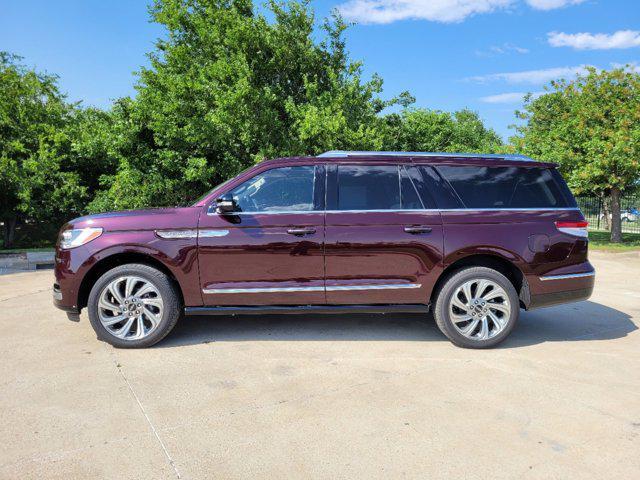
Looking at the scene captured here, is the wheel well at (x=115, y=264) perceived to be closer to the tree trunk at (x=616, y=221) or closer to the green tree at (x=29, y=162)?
the green tree at (x=29, y=162)

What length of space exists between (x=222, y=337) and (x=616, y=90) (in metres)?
20.7

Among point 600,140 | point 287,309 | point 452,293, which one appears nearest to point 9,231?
point 287,309

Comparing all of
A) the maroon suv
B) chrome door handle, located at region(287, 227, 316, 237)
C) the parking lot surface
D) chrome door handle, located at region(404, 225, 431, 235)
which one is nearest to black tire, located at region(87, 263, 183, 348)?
the maroon suv

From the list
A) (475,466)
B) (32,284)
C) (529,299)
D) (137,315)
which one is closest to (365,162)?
(529,299)

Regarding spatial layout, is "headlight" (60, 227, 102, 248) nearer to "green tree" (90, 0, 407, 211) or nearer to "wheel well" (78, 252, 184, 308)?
"wheel well" (78, 252, 184, 308)

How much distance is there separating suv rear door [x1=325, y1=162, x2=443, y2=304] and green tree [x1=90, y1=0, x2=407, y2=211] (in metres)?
8.18

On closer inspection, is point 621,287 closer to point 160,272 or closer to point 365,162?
point 365,162

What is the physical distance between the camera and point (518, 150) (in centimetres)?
1948

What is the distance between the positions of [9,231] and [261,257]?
14.2 metres

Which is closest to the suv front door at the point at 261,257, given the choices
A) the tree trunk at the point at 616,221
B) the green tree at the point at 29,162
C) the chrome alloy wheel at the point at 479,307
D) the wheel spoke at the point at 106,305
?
the wheel spoke at the point at 106,305

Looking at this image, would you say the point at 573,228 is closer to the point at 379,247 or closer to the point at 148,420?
the point at 379,247

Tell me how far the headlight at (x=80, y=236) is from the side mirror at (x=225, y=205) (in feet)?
3.83

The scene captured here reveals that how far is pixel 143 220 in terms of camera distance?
4465 millimetres

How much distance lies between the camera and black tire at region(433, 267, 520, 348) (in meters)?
4.49
